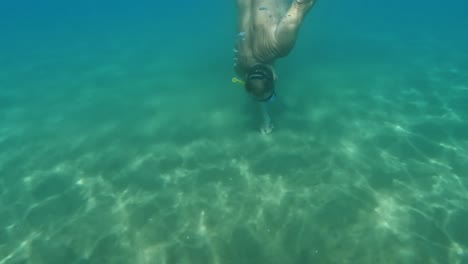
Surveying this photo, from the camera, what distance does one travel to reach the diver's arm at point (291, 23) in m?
7.65

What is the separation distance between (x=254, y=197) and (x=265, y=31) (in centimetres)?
451

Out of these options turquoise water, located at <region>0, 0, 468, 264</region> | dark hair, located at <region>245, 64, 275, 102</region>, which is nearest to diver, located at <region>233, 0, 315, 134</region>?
dark hair, located at <region>245, 64, 275, 102</region>

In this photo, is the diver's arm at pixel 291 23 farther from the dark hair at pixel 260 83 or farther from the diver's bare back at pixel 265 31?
the dark hair at pixel 260 83

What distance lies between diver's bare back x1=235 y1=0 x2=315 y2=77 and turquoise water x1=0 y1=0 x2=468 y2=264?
2.26 m

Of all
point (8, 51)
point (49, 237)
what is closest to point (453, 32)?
point (49, 237)

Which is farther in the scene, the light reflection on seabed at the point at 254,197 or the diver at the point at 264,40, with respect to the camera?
the diver at the point at 264,40

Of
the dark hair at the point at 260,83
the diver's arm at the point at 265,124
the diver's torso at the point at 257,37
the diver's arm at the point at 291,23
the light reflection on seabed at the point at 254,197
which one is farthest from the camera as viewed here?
the diver's arm at the point at 265,124

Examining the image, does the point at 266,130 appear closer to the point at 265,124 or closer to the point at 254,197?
the point at 265,124

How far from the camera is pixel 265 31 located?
8.77 meters

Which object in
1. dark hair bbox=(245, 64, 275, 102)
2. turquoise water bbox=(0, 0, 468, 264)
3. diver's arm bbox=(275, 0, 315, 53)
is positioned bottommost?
turquoise water bbox=(0, 0, 468, 264)

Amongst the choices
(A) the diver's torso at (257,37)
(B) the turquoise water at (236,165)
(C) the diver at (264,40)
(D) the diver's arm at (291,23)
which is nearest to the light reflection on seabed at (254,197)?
(B) the turquoise water at (236,165)

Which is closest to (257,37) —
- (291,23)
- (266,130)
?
(291,23)

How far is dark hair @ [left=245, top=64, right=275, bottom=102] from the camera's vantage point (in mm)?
7770

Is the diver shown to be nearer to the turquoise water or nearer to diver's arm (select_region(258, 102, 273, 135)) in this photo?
diver's arm (select_region(258, 102, 273, 135))
